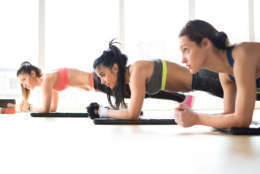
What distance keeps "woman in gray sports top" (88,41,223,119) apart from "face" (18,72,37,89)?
3.12 ft

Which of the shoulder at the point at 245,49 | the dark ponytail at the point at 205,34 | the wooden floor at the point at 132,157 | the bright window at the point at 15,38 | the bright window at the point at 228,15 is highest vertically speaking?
the bright window at the point at 228,15

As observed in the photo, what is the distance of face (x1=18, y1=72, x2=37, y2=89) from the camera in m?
2.65

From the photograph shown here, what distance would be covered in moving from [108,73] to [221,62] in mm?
840

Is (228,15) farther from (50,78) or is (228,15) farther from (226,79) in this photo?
(226,79)

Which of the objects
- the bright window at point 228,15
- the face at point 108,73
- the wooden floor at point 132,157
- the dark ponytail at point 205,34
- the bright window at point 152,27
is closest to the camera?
the wooden floor at point 132,157

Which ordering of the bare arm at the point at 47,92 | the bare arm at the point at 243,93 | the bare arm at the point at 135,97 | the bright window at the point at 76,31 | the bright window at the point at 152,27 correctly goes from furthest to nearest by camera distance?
the bright window at the point at 152,27 < the bright window at the point at 76,31 < the bare arm at the point at 47,92 < the bare arm at the point at 135,97 < the bare arm at the point at 243,93

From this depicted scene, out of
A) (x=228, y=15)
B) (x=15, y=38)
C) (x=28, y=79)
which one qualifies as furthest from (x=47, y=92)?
(x=228, y=15)

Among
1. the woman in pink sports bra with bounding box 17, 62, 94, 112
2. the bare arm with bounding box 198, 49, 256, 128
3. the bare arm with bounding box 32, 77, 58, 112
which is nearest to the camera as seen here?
the bare arm with bounding box 198, 49, 256, 128

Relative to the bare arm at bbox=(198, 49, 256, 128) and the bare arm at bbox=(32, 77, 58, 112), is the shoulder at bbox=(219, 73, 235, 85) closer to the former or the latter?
the bare arm at bbox=(198, 49, 256, 128)

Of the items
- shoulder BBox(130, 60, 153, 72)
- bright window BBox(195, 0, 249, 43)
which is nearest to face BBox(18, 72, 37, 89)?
shoulder BBox(130, 60, 153, 72)

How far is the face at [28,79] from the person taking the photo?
8.71 feet

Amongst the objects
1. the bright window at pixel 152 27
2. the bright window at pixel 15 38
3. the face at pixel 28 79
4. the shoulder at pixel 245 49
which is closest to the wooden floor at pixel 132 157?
the shoulder at pixel 245 49

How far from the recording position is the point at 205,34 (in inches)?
43.9

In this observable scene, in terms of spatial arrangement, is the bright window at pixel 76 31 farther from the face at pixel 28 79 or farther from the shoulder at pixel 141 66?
the shoulder at pixel 141 66
